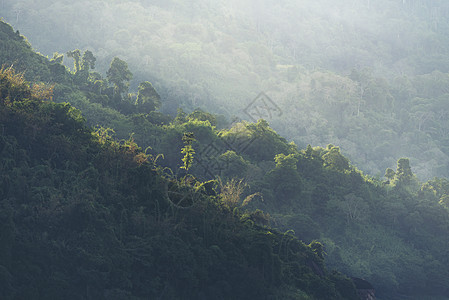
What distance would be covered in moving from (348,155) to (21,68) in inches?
2806

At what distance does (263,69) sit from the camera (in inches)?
5089

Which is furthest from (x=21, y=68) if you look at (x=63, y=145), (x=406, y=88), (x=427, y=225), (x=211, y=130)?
(x=406, y=88)

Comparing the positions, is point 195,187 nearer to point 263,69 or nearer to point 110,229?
point 110,229

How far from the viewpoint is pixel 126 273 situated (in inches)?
821

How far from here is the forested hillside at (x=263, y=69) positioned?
110 m

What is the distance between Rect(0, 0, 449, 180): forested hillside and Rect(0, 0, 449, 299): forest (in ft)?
1.93

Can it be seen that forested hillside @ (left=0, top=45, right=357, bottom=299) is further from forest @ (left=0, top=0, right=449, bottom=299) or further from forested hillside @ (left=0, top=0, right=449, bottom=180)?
forested hillside @ (left=0, top=0, right=449, bottom=180)

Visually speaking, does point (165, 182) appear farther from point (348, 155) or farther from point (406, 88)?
point (406, 88)

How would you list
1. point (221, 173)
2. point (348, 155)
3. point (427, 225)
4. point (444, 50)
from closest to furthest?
point (221, 173), point (427, 225), point (348, 155), point (444, 50)

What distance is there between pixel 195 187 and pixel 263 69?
107454mm

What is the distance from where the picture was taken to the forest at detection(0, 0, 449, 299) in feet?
69.8

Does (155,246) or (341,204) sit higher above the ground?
(341,204)

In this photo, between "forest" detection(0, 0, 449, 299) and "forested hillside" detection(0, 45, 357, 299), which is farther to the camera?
"forest" detection(0, 0, 449, 299)

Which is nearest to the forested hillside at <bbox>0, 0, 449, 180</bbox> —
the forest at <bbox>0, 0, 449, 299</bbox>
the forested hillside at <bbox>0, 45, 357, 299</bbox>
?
the forest at <bbox>0, 0, 449, 299</bbox>
